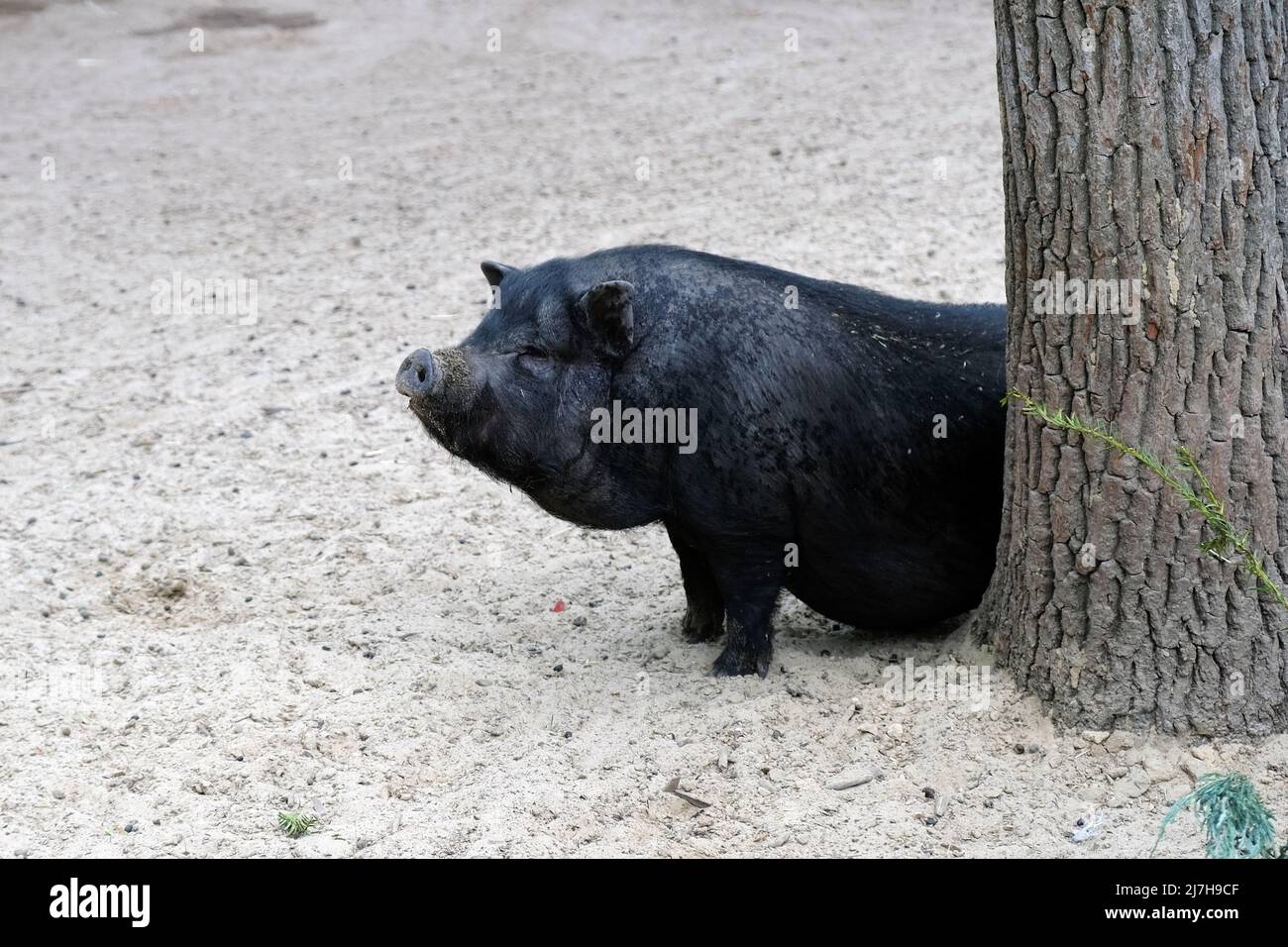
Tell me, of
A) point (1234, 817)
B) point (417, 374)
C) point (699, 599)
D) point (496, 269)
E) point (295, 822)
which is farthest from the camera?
point (699, 599)

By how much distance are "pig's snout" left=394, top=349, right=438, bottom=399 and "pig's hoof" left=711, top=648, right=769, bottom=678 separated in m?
1.43

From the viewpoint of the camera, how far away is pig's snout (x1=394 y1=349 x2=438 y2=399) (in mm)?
4645

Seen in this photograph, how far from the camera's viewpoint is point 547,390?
197 inches

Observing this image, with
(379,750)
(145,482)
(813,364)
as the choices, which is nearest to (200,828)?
(379,750)

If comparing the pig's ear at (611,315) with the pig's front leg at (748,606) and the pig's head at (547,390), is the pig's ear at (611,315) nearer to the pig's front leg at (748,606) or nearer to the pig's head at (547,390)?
the pig's head at (547,390)

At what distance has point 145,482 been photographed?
6.94 metres

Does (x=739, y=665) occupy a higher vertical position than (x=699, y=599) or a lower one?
lower

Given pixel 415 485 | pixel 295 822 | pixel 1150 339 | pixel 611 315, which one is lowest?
pixel 295 822

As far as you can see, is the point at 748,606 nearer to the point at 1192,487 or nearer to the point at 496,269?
the point at 496,269

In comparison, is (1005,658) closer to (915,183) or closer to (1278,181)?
(1278,181)

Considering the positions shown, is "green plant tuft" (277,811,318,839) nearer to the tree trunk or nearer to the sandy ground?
the sandy ground

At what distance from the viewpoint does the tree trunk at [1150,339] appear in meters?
3.87

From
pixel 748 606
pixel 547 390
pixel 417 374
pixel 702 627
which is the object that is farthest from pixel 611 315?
pixel 702 627

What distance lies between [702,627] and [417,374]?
1.61 m
